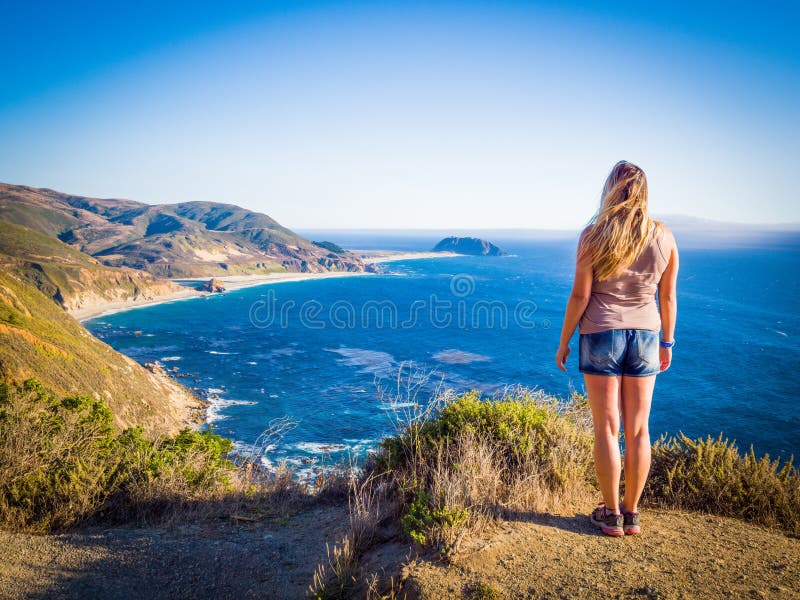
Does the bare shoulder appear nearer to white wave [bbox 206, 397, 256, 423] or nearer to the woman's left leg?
the woman's left leg

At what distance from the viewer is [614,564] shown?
305 centimetres

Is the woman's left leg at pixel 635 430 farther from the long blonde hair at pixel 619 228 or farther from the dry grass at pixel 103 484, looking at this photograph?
the dry grass at pixel 103 484

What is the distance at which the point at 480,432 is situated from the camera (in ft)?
16.6

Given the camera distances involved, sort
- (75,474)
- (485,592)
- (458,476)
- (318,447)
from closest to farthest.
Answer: (485,592)
(458,476)
(75,474)
(318,447)

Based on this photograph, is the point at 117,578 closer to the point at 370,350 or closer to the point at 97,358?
the point at 97,358

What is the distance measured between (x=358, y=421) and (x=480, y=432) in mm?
29243

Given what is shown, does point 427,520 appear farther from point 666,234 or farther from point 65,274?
point 65,274

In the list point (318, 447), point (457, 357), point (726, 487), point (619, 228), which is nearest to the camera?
point (619, 228)

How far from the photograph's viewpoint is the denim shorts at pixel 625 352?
10.9 ft

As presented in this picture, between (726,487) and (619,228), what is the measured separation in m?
→ 3.11

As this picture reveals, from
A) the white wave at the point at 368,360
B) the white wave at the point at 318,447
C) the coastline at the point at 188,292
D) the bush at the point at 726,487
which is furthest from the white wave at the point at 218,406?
the coastline at the point at 188,292

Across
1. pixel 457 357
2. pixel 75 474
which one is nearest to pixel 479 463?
pixel 75 474

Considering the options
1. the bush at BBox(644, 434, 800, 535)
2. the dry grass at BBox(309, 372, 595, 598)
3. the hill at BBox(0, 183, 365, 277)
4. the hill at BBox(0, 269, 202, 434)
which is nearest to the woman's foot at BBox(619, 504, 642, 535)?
the dry grass at BBox(309, 372, 595, 598)

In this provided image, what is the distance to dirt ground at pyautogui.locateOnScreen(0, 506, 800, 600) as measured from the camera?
112 inches
